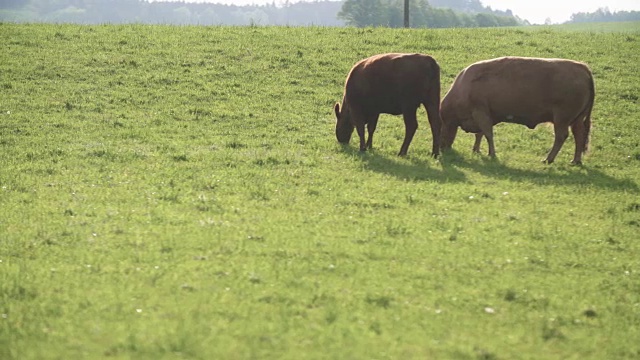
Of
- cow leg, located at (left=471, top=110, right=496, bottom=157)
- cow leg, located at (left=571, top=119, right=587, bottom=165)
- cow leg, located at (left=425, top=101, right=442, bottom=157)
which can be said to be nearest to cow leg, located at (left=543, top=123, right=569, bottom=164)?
cow leg, located at (left=571, top=119, right=587, bottom=165)

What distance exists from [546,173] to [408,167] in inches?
95.6

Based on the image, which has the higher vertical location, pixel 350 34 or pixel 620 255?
pixel 350 34

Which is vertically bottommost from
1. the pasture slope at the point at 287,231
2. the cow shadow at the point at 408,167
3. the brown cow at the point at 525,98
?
the cow shadow at the point at 408,167

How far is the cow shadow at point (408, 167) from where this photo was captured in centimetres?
1448

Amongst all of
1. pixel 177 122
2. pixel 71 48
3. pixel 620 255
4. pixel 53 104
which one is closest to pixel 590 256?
pixel 620 255

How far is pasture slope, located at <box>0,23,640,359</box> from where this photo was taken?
7270mm

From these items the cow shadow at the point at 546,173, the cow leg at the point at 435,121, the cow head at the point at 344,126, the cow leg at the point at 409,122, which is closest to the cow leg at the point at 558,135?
the cow shadow at the point at 546,173

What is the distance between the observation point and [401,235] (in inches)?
414

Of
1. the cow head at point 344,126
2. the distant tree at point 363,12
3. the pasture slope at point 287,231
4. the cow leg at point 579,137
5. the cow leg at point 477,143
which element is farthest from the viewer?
the distant tree at point 363,12

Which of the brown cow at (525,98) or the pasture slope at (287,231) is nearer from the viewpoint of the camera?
the pasture slope at (287,231)

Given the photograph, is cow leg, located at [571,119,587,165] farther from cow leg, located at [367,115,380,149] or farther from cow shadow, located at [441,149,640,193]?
cow leg, located at [367,115,380,149]

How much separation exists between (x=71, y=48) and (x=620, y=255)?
19998 mm

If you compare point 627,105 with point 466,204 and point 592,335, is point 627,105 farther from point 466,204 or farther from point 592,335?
point 592,335

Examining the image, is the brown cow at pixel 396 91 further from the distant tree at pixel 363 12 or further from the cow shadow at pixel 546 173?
the distant tree at pixel 363 12
